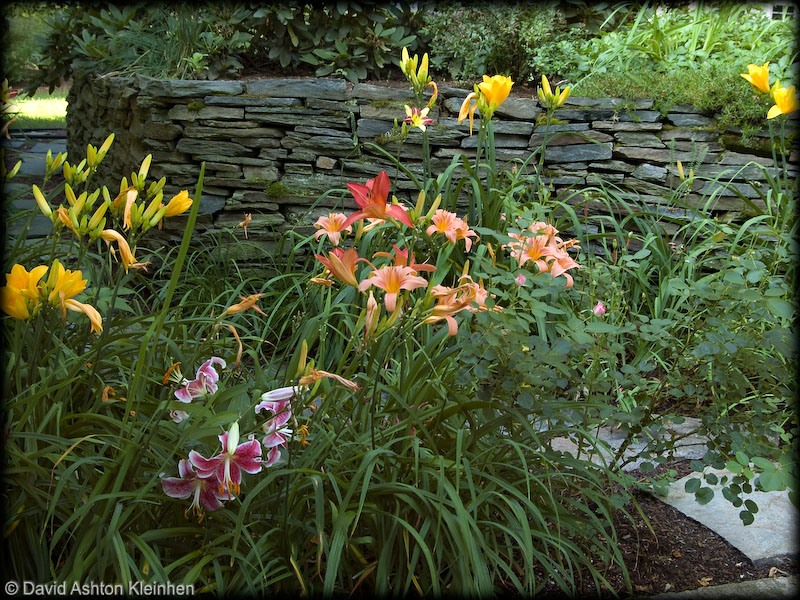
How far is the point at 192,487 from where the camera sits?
1.30 meters

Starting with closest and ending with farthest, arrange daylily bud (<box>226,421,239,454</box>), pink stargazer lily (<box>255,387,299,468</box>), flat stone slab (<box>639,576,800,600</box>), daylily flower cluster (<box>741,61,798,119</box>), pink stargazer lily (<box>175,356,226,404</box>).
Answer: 1. daylily bud (<box>226,421,239,454</box>)
2. pink stargazer lily (<box>255,387,299,468</box>)
3. pink stargazer lily (<box>175,356,226,404</box>)
4. flat stone slab (<box>639,576,800,600</box>)
5. daylily flower cluster (<box>741,61,798,119</box>)

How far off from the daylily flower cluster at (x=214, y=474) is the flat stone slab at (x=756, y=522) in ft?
4.23

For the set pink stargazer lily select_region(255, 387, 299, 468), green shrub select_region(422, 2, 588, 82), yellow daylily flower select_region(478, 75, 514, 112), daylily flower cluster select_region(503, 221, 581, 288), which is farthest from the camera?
green shrub select_region(422, 2, 588, 82)

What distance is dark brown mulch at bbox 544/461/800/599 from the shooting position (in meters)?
1.65

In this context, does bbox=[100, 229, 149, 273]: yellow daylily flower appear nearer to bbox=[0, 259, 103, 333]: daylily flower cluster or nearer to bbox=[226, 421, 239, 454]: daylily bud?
bbox=[0, 259, 103, 333]: daylily flower cluster

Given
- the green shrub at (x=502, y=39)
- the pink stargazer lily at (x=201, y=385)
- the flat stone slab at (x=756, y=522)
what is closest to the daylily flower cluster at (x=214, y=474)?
the pink stargazer lily at (x=201, y=385)

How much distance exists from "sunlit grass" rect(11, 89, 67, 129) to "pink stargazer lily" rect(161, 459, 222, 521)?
677 centimetres

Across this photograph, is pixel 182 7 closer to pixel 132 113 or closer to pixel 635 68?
pixel 132 113

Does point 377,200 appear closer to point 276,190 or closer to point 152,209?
point 152,209

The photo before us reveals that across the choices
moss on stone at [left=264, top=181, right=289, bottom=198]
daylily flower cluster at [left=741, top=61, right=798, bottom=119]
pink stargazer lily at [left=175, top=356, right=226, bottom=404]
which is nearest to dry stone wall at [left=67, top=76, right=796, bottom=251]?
moss on stone at [left=264, top=181, right=289, bottom=198]

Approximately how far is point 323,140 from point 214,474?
99.9 inches

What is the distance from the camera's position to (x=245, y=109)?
3.54 m

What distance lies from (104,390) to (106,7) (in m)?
4.32

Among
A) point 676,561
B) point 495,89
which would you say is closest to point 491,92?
point 495,89
